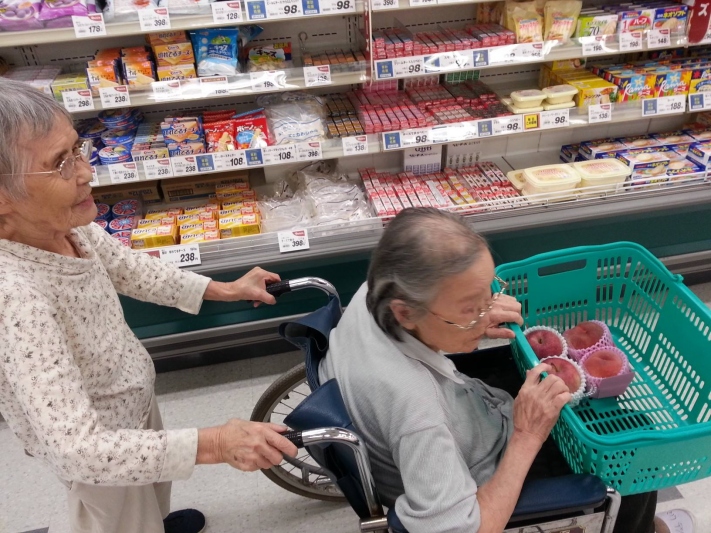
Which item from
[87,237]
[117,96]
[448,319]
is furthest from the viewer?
[117,96]

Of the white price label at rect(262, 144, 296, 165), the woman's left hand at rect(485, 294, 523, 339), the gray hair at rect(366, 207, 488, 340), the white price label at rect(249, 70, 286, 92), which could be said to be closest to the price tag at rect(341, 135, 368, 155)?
the white price label at rect(262, 144, 296, 165)

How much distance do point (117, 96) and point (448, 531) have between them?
2.03 meters

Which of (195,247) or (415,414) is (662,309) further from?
(195,247)

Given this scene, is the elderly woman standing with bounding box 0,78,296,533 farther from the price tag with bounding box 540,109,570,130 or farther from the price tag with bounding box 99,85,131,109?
the price tag with bounding box 540,109,570,130

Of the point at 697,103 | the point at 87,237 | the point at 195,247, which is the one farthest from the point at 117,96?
the point at 697,103

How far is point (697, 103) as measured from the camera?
106 inches

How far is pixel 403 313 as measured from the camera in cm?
122

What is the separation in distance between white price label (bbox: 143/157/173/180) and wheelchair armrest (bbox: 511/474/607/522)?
74.5 inches

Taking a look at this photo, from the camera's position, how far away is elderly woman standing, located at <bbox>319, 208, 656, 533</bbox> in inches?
43.8

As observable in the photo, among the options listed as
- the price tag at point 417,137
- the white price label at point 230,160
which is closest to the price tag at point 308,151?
the white price label at point 230,160

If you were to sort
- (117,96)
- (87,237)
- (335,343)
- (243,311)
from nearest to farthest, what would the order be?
(335,343) → (87,237) → (117,96) → (243,311)

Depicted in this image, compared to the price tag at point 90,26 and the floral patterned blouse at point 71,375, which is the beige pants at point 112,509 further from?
the price tag at point 90,26

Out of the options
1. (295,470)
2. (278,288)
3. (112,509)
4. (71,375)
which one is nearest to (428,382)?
(278,288)

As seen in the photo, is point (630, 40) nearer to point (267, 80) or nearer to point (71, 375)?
point (267, 80)
